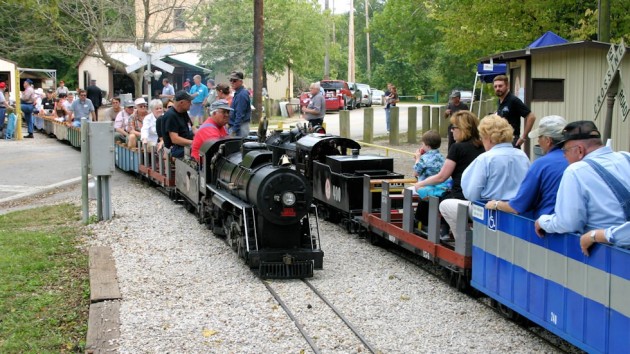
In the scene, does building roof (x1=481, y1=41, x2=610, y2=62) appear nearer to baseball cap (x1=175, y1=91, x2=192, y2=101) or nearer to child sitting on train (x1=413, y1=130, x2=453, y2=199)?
child sitting on train (x1=413, y1=130, x2=453, y2=199)

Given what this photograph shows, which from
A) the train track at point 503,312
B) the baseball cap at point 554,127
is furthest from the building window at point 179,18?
the baseball cap at point 554,127

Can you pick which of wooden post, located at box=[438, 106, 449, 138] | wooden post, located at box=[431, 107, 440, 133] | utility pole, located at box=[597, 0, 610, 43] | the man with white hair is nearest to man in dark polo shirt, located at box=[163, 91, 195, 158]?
the man with white hair

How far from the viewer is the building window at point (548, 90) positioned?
15.8m

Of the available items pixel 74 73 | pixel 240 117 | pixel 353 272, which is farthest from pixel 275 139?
pixel 74 73

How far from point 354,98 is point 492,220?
4296 cm

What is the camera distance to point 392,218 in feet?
35.6

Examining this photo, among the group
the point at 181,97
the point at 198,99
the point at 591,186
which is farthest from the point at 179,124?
the point at 198,99

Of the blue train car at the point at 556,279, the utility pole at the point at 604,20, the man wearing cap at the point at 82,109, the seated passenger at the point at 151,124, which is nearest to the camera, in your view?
the blue train car at the point at 556,279

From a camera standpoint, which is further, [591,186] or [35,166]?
[35,166]

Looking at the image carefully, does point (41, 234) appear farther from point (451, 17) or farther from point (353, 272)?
point (451, 17)

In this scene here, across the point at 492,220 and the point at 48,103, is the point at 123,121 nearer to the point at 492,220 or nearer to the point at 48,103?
the point at 492,220

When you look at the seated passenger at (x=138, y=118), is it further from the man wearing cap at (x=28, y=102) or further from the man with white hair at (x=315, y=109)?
the man wearing cap at (x=28, y=102)

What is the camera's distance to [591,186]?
613cm

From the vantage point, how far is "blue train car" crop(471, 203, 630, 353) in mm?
5801
